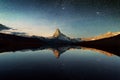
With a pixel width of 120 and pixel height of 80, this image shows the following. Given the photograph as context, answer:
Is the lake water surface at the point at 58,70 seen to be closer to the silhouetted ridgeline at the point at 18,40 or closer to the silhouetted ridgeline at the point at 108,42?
the silhouetted ridgeline at the point at 108,42

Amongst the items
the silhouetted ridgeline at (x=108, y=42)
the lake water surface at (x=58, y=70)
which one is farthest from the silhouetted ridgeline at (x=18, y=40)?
the lake water surface at (x=58, y=70)

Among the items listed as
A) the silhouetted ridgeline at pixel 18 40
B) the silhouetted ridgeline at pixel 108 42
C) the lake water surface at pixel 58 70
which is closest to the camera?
the lake water surface at pixel 58 70

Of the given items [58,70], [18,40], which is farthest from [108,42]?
[58,70]

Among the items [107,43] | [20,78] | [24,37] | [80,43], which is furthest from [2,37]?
[20,78]

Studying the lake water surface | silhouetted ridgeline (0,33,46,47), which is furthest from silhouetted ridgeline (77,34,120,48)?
the lake water surface

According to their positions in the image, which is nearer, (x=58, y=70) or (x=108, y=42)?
(x=58, y=70)

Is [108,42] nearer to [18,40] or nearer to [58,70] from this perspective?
[18,40]

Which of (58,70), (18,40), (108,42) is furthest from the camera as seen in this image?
(18,40)

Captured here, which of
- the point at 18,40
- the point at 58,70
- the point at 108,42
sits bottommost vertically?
the point at 58,70

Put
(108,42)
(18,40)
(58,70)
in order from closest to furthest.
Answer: (58,70)
(108,42)
(18,40)

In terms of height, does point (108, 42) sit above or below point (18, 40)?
below

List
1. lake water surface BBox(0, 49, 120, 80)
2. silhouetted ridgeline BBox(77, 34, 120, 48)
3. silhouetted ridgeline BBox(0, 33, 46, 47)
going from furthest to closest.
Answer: silhouetted ridgeline BBox(0, 33, 46, 47), silhouetted ridgeline BBox(77, 34, 120, 48), lake water surface BBox(0, 49, 120, 80)

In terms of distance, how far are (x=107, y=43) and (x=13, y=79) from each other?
14852 centimetres

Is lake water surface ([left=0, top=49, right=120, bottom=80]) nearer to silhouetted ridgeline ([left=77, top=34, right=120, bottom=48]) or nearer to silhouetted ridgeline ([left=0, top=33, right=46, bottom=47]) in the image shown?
silhouetted ridgeline ([left=77, top=34, right=120, bottom=48])
